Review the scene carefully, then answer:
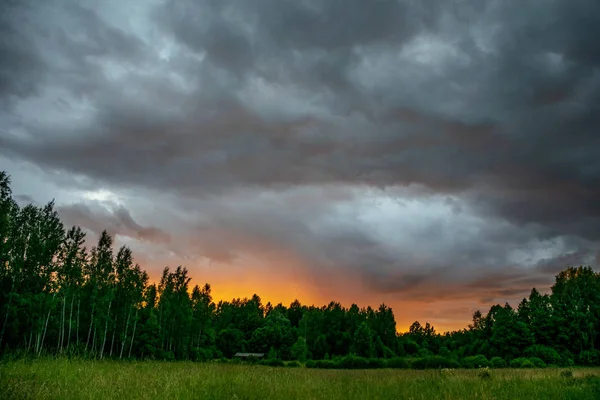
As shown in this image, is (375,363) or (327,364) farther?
(327,364)

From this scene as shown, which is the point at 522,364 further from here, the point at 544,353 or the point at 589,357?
the point at 589,357

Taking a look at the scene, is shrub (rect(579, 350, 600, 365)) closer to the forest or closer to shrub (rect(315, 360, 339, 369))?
the forest

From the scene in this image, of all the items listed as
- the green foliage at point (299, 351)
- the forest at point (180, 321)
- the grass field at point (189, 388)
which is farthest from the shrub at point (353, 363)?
the grass field at point (189, 388)

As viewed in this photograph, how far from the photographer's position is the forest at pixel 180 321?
148 feet

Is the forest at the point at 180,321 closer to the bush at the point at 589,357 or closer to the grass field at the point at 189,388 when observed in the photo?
the bush at the point at 589,357

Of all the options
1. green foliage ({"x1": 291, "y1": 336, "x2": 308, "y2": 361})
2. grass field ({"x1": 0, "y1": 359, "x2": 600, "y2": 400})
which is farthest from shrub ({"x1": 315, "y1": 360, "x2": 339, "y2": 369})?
grass field ({"x1": 0, "y1": 359, "x2": 600, "y2": 400})

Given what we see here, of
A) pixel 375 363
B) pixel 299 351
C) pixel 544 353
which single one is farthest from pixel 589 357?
pixel 299 351

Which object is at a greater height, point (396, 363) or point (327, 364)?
point (396, 363)

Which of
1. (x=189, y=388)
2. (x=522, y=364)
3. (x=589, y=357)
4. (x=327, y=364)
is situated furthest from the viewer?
(x=589, y=357)

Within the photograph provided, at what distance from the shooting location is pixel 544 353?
75750 mm

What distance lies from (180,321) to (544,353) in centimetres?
7100

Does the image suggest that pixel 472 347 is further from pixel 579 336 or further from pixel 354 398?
pixel 354 398

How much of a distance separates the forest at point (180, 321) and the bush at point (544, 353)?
0.66 ft

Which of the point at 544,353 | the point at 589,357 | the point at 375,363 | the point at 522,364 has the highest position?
the point at 544,353
